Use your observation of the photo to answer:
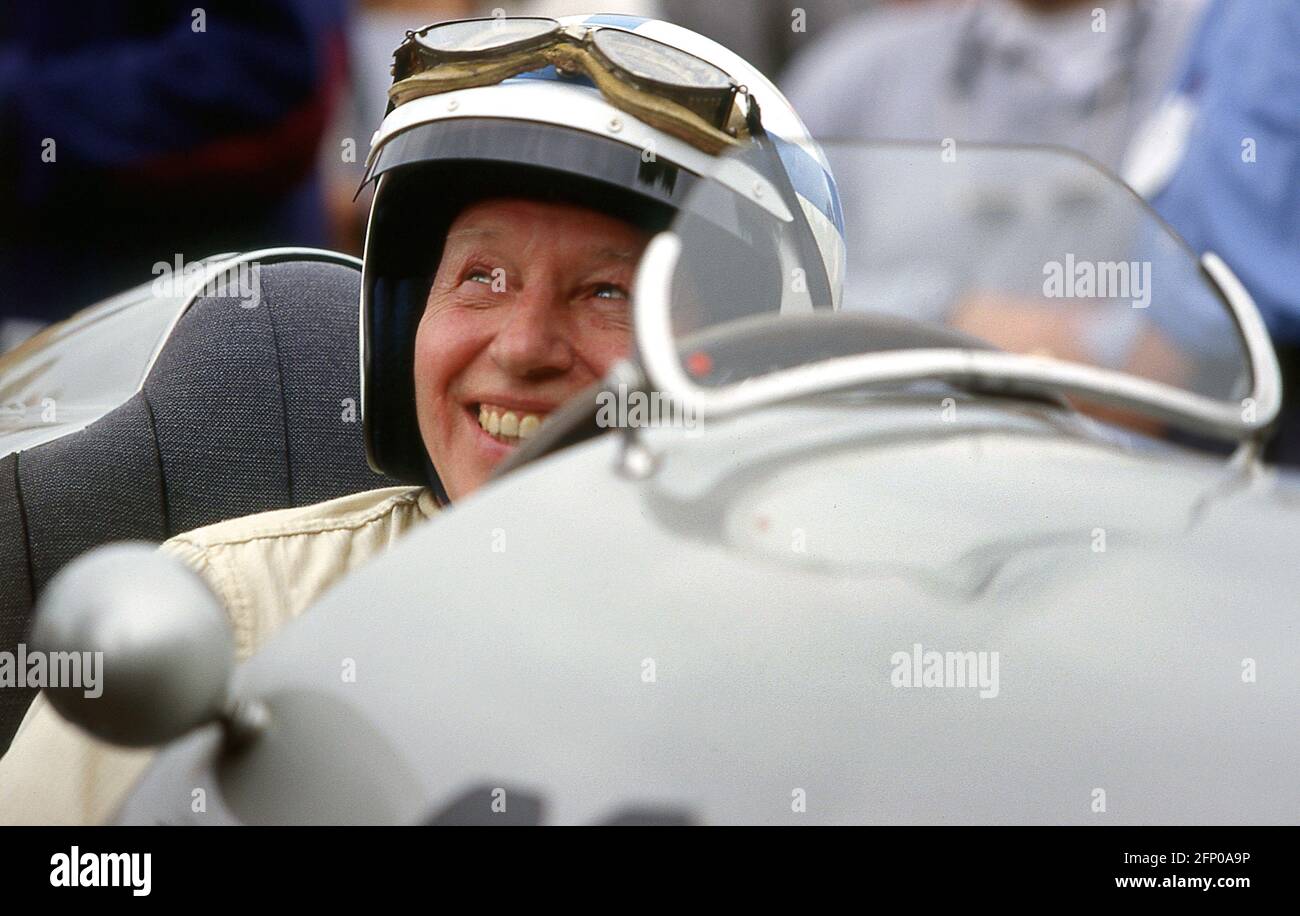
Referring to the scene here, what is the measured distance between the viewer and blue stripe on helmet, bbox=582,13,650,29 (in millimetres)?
2225

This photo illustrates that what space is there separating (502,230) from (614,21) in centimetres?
31

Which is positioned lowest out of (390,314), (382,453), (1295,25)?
(382,453)

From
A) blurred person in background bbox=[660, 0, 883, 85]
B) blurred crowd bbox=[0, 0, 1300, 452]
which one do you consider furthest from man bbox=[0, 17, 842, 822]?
blurred person in background bbox=[660, 0, 883, 85]

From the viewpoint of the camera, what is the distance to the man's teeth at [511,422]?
211 cm

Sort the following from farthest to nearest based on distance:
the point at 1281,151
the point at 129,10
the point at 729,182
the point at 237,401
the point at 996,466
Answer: the point at 129,10
the point at 1281,151
the point at 237,401
the point at 729,182
the point at 996,466

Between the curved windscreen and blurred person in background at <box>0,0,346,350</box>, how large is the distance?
7.25ft

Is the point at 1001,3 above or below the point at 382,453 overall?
above

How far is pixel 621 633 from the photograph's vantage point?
108 cm

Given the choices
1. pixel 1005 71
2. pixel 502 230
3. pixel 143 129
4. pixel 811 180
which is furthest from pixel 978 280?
pixel 143 129

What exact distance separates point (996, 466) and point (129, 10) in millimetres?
2713

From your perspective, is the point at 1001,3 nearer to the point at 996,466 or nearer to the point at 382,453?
the point at 382,453

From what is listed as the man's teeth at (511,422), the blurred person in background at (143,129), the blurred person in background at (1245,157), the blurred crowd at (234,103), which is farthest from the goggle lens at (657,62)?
the blurred person in background at (143,129)

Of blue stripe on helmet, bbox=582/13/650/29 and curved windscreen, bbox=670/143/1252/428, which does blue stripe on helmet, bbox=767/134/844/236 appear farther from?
blue stripe on helmet, bbox=582/13/650/29
